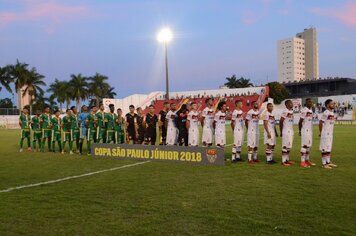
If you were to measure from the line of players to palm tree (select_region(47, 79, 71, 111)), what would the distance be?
5844 cm

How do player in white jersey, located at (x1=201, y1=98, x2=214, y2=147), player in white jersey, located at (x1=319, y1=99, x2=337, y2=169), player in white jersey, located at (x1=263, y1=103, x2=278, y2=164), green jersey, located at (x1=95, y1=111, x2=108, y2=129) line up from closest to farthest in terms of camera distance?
1. player in white jersey, located at (x1=319, y1=99, x2=337, y2=169)
2. player in white jersey, located at (x1=263, y1=103, x2=278, y2=164)
3. player in white jersey, located at (x1=201, y1=98, x2=214, y2=147)
4. green jersey, located at (x1=95, y1=111, x2=108, y2=129)

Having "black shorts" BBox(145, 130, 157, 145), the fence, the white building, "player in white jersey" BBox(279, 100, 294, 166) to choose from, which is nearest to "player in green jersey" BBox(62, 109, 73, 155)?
"black shorts" BBox(145, 130, 157, 145)

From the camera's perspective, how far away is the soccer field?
16.7 feet

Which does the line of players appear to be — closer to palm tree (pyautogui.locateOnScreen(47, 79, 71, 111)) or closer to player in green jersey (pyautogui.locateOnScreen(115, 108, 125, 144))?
player in green jersey (pyautogui.locateOnScreen(115, 108, 125, 144))

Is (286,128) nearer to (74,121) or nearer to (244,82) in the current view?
(74,121)

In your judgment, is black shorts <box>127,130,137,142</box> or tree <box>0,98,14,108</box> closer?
black shorts <box>127,130,137,142</box>

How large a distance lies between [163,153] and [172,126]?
7.53ft

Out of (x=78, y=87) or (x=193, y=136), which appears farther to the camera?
(x=78, y=87)

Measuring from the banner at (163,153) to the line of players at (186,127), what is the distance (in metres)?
1.24

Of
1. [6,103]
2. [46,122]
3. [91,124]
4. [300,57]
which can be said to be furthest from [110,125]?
[300,57]

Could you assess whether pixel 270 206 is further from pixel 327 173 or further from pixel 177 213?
pixel 327 173

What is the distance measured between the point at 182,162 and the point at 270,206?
529 centimetres

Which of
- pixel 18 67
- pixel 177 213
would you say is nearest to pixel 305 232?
pixel 177 213

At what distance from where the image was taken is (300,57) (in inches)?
5610
